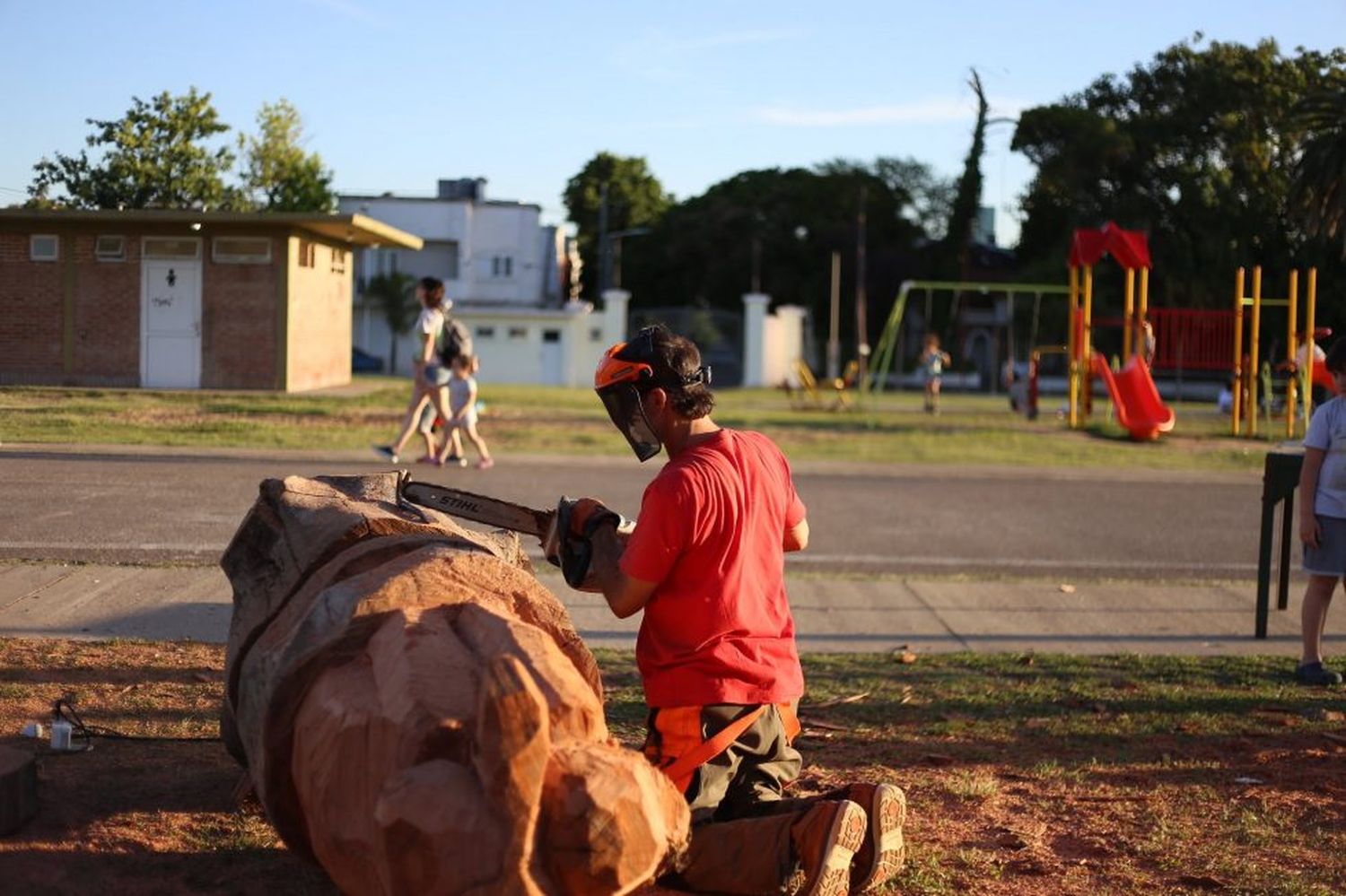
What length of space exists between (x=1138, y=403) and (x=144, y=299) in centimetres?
1927

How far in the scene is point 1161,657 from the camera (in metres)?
8.16

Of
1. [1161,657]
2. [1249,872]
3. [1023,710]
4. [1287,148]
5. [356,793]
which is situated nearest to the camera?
[356,793]

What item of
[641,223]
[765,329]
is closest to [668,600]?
[765,329]

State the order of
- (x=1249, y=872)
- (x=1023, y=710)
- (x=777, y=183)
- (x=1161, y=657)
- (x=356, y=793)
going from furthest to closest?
(x=777, y=183) → (x=1161, y=657) → (x=1023, y=710) → (x=1249, y=872) → (x=356, y=793)

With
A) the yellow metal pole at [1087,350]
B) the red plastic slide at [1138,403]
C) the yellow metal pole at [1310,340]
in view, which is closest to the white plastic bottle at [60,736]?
the yellow metal pole at [1310,340]

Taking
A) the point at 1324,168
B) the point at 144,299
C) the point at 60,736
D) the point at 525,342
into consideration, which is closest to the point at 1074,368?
the point at 1324,168

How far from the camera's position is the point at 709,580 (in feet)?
14.1

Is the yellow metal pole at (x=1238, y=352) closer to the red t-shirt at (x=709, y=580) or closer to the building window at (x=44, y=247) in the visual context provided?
the building window at (x=44, y=247)

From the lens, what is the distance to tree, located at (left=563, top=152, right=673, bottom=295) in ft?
249

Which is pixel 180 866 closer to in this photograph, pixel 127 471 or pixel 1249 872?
pixel 1249 872

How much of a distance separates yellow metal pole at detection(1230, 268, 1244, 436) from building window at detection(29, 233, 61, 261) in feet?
68.0

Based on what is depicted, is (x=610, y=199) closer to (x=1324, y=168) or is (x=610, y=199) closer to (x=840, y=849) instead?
(x=1324, y=168)

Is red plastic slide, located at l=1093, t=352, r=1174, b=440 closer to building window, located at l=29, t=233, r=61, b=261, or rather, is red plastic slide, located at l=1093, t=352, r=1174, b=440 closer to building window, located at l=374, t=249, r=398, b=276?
building window, located at l=29, t=233, r=61, b=261

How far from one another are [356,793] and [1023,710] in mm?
4024
